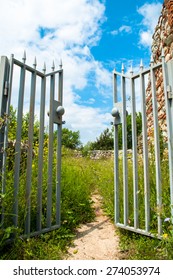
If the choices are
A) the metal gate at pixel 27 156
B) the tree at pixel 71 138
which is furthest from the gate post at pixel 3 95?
the tree at pixel 71 138

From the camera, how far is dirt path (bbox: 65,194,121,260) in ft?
8.47

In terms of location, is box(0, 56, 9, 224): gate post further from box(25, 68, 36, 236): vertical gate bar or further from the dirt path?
the dirt path

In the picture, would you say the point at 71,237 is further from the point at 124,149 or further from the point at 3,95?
the point at 3,95

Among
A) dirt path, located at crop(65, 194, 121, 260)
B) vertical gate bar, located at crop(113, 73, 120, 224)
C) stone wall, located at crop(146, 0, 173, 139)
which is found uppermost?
stone wall, located at crop(146, 0, 173, 139)

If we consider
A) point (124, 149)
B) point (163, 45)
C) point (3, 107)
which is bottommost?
point (124, 149)

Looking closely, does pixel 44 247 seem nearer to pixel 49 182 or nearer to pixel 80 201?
pixel 49 182

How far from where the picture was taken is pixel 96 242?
2.89 meters

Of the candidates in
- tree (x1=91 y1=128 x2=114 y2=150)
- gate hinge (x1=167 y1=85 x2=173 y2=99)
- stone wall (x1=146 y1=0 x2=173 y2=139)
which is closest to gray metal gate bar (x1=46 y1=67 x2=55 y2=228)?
gate hinge (x1=167 y1=85 x2=173 y2=99)

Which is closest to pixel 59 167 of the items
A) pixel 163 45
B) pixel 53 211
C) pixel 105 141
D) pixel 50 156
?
pixel 50 156

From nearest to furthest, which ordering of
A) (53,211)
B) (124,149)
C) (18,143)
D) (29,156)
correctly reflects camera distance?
(18,143) → (29,156) → (124,149) → (53,211)

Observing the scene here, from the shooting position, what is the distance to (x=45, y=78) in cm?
304

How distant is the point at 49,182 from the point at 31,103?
0.95m

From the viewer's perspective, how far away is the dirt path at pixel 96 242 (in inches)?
102
